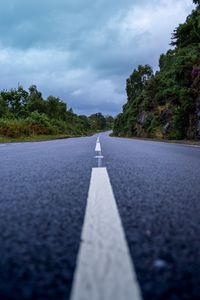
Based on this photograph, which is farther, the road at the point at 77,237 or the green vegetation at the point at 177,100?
the green vegetation at the point at 177,100

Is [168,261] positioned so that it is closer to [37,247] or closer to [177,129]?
[37,247]

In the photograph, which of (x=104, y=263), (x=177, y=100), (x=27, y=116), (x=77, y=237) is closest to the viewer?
(x=104, y=263)

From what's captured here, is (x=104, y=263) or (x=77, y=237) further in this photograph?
(x=77, y=237)

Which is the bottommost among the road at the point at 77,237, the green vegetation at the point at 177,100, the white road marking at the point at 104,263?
the road at the point at 77,237

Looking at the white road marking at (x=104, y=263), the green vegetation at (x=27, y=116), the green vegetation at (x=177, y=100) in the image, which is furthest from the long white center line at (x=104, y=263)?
the green vegetation at (x=27, y=116)

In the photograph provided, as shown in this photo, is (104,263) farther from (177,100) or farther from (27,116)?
(27,116)

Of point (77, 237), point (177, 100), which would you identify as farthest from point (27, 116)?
point (77, 237)

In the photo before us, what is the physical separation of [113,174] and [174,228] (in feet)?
7.87

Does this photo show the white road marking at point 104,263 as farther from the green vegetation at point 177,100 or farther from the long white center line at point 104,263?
the green vegetation at point 177,100

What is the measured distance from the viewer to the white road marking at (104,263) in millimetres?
1031

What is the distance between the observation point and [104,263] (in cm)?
127

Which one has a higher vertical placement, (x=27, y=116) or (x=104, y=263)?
(x=27, y=116)

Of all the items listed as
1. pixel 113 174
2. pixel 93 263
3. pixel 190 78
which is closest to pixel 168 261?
pixel 93 263

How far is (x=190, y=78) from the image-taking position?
25.6 m
